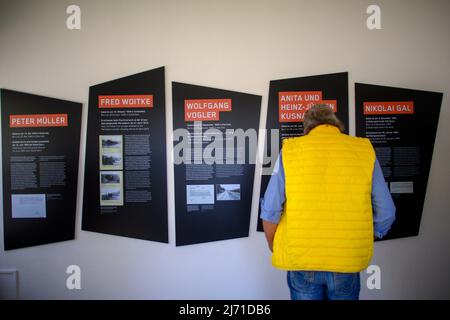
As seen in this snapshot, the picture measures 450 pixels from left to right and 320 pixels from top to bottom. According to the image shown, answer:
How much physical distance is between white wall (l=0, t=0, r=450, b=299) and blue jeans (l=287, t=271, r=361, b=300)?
72 centimetres

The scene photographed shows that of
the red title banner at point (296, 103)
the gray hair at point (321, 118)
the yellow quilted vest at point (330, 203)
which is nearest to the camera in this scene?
the yellow quilted vest at point (330, 203)

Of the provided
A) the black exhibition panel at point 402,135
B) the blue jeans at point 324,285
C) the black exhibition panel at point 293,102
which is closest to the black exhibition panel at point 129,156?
the black exhibition panel at point 293,102

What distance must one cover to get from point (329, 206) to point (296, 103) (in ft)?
3.28

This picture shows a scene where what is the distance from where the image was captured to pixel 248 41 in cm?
201

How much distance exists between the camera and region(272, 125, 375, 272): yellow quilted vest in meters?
1.21

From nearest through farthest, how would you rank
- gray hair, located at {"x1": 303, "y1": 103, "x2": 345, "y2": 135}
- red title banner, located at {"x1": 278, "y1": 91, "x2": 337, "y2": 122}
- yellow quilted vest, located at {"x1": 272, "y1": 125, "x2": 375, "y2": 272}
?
yellow quilted vest, located at {"x1": 272, "y1": 125, "x2": 375, "y2": 272} → gray hair, located at {"x1": 303, "y1": 103, "x2": 345, "y2": 135} → red title banner, located at {"x1": 278, "y1": 91, "x2": 337, "y2": 122}

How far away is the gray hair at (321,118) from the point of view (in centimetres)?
131

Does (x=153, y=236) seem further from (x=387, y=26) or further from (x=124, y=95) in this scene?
(x=387, y=26)

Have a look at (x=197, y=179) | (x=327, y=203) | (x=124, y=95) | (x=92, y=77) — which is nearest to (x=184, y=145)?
(x=197, y=179)

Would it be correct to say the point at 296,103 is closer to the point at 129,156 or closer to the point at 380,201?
the point at 380,201

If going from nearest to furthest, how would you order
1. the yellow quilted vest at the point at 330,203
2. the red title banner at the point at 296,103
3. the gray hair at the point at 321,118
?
the yellow quilted vest at the point at 330,203
the gray hair at the point at 321,118
the red title banner at the point at 296,103

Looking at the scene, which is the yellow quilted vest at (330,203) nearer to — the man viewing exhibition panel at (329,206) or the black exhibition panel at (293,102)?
the man viewing exhibition panel at (329,206)

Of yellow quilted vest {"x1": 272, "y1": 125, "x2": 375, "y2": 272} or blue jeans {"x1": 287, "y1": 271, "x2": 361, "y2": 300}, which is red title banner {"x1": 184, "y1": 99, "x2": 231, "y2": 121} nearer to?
yellow quilted vest {"x1": 272, "y1": 125, "x2": 375, "y2": 272}

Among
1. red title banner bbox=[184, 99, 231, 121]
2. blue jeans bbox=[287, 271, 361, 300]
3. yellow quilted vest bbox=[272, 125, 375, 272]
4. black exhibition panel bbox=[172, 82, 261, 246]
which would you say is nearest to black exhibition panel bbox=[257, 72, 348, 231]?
black exhibition panel bbox=[172, 82, 261, 246]
